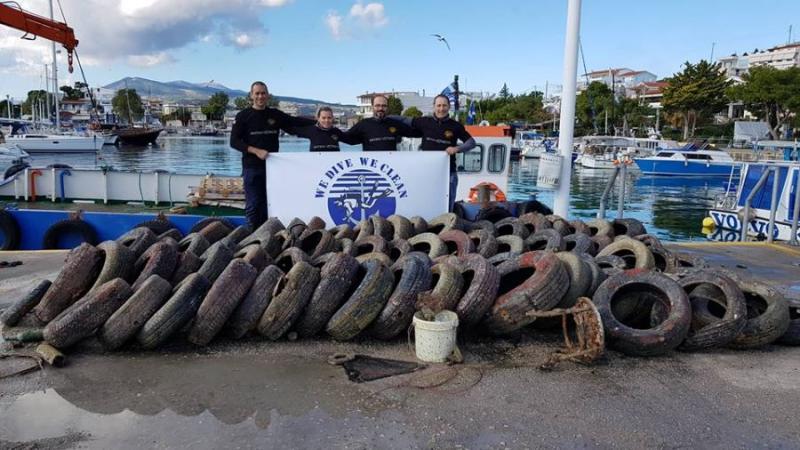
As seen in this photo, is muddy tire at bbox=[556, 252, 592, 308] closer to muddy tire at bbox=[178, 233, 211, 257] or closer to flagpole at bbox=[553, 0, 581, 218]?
flagpole at bbox=[553, 0, 581, 218]

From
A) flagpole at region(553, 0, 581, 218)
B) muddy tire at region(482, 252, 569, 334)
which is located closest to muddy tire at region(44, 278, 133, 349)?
muddy tire at region(482, 252, 569, 334)

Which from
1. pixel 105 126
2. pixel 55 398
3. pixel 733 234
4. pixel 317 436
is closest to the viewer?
pixel 317 436

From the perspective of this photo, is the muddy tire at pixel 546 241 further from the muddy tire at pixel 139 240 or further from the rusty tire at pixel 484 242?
the muddy tire at pixel 139 240

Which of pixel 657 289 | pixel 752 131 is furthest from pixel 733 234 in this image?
pixel 752 131

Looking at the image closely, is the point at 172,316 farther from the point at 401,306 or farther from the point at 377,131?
the point at 377,131

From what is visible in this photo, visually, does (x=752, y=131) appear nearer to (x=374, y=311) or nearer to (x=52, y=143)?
(x=374, y=311)

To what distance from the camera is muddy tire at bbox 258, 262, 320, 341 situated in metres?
4.16

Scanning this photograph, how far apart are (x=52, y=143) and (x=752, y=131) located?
199 ft

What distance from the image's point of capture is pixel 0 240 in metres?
9.77

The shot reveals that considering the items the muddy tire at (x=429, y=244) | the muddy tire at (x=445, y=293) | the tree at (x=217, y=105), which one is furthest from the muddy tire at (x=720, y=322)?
the tree at (x=217, y=105)

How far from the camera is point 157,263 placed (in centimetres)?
464

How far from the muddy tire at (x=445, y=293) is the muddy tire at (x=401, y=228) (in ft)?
5.86

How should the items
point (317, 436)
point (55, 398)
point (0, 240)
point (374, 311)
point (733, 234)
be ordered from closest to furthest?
point (317, 436) → point (55, 398) → point (374, 311) → point (0, 240) → point (733, 234)

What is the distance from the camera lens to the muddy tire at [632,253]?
5148 mm
